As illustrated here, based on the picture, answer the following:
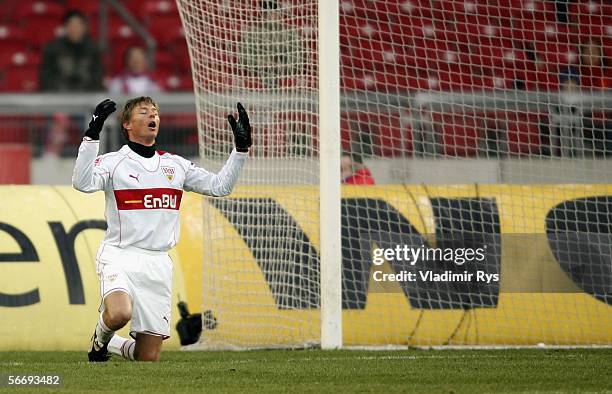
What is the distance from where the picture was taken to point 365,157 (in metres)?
10.5

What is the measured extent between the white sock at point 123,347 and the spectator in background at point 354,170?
9.73ft

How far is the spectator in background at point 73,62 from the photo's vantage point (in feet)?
47.5

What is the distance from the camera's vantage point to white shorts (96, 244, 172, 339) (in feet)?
25.0

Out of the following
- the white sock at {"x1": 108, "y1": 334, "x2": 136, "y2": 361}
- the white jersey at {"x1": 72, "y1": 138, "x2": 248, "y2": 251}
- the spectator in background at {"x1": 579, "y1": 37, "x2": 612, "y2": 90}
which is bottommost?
the white sock at {"x1": 108, "y1": 334, "x2": 136, "y2": 361}

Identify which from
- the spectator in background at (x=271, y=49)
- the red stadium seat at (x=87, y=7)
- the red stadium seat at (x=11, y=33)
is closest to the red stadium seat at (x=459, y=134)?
the spectator in background at (x=271, y=49)

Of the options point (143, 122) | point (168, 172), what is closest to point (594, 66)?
point (168, 172)

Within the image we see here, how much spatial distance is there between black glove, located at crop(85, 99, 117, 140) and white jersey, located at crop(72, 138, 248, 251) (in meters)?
0.29

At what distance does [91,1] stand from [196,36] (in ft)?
24.5

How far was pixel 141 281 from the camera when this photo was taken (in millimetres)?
7688

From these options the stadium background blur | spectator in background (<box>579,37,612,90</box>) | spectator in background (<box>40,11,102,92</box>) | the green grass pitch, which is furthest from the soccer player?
spectator in background (<box>40,11,102,92</box>)

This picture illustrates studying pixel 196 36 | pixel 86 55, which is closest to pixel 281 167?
pixel 196 36

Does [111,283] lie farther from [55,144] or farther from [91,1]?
[91,1]

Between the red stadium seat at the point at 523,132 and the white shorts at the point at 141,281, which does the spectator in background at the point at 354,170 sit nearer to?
the red stadium seat at the point at 523,132

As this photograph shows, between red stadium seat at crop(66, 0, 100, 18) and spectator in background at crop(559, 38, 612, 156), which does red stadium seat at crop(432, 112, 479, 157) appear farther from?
red stadium seat at crop(66, 0, 100, 18)
